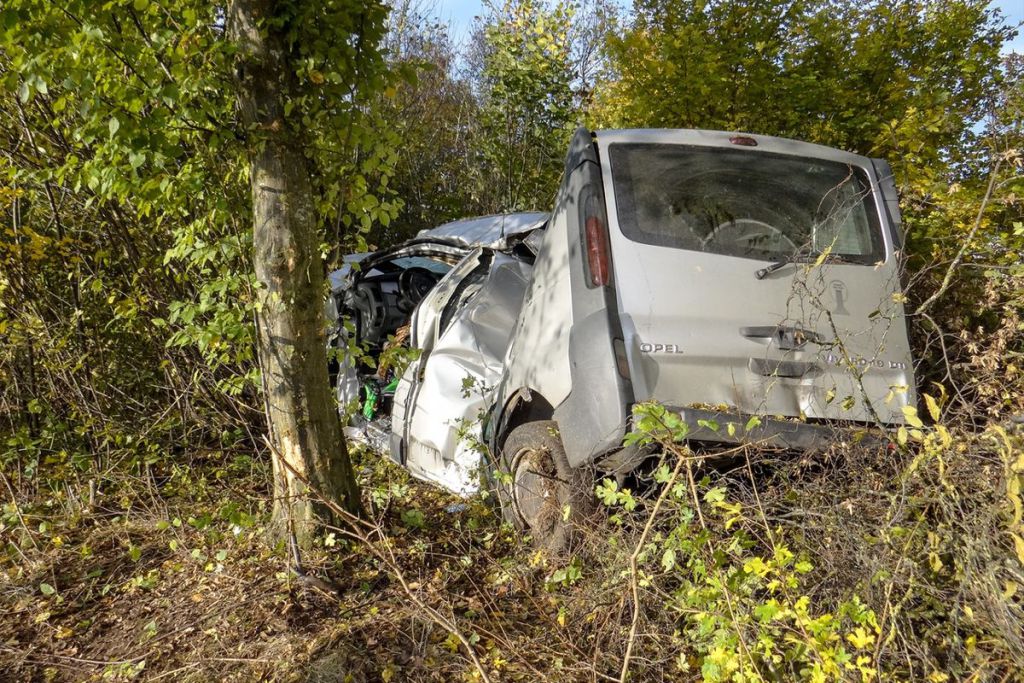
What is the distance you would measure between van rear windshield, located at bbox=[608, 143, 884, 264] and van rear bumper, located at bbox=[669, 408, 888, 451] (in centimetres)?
83

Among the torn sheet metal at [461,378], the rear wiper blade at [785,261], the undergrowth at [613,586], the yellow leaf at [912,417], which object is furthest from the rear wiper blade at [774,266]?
the torn sheet metal at [461,378]

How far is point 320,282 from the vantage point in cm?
389

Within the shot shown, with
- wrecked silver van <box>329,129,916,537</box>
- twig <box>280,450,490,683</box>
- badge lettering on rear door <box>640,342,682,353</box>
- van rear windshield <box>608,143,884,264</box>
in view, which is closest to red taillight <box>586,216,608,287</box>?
wrecked silver van <box>329,129,916,537</box>

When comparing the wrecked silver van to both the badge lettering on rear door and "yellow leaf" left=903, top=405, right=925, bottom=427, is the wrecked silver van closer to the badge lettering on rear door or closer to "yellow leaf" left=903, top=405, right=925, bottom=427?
the badge lettering on rear door

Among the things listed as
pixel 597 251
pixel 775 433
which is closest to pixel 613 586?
pixel 775 433

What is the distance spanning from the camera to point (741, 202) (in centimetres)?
388

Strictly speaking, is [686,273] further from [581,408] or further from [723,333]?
[581,408]

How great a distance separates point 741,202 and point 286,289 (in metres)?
2.27

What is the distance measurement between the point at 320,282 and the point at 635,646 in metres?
2.23

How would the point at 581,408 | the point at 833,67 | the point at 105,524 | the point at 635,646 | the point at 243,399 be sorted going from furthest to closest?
1. the point at 833,67
2. the point at 243,399
3. the point at 105,524
4. the point at 581,408
5. the point at 635,646

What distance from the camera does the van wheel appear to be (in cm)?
359

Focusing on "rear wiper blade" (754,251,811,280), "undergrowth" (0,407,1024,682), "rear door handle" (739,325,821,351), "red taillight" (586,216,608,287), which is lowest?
"undergrowth" (0,407,1024,682)

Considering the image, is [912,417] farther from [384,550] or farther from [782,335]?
[384,550]

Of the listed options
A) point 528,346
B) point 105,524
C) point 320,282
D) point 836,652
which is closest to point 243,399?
point 105,524
